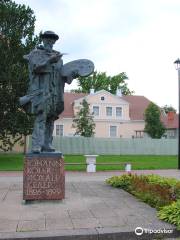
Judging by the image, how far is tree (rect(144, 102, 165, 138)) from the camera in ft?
172

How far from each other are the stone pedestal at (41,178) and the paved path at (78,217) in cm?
18

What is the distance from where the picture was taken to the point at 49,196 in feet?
30.7

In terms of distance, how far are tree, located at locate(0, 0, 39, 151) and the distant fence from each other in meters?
13.8

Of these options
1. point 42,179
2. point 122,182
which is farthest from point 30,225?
point 122,182

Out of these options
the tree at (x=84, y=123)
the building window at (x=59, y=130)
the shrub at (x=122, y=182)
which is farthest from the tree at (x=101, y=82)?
the shrub at (x=122, y=182)

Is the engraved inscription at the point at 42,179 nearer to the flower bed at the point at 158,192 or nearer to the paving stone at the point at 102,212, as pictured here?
the paving stone at the point at 102,212

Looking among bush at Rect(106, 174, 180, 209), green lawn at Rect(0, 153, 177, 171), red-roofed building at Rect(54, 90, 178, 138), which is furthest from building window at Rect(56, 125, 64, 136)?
bush at Rect(106, 174, 180, 209)

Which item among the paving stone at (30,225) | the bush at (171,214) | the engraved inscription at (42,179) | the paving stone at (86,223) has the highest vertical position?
the engraved inscription at (42,179)

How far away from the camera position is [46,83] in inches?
380

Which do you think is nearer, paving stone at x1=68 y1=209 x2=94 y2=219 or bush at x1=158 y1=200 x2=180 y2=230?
bush at x1=158 y1=200 x2=180 y2=230

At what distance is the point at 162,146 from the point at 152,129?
356 inches

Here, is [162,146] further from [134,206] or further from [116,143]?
[134,206]

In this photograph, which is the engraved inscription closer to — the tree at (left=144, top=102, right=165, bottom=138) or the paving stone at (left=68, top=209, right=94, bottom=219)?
the paving stone at (left=68, top=209, right=94, bottom=219)

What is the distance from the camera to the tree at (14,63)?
26469 mm
